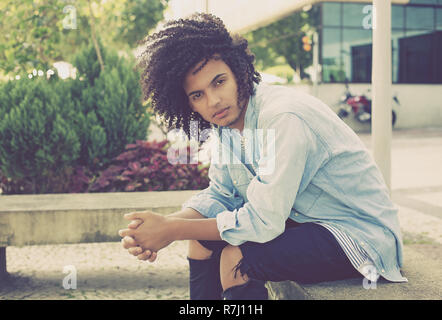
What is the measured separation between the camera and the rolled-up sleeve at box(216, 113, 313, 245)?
5.47 ft

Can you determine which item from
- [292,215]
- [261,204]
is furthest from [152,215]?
[292,215]

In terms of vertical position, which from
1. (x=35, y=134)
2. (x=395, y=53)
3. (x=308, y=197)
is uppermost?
(x=395, y=53)

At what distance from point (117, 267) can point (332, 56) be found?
45.1 feet

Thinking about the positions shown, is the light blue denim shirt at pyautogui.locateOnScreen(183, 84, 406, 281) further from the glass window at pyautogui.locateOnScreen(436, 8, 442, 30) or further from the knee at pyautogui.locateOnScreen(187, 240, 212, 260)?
the glass window at pyautogui.locateOnScreen(436, 8, 442, 30)

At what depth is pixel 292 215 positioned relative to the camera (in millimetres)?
1896

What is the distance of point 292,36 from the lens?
62.1 ft

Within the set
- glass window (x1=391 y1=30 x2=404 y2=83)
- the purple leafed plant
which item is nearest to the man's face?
the purple leafed plant

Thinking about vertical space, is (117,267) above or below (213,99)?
below

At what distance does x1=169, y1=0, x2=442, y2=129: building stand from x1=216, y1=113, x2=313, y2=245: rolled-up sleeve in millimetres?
14212

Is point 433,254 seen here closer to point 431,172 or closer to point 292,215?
point 292,215

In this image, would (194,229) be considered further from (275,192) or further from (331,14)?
(331,14)

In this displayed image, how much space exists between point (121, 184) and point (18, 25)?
227 cm

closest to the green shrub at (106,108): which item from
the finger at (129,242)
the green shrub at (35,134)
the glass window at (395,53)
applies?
the green shrub at (35,134)

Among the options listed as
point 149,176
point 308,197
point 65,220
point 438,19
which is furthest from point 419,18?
point 308,197
